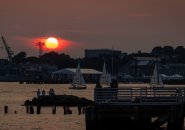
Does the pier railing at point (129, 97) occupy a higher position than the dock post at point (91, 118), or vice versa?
the pier railing at point (129, 97)

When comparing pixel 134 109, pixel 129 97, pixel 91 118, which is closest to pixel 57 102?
pixel 129 97

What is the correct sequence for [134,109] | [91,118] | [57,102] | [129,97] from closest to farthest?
[134,109] < [91,118] < [129,97] < [57,102]

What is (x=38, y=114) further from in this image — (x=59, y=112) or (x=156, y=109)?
(x=156, y=109)

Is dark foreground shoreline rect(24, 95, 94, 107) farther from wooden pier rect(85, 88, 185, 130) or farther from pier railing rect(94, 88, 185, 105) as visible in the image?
wooden pier rect(85, 88, 185, 130)

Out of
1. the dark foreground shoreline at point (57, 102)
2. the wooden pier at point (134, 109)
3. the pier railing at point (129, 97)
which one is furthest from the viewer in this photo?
the dark foreground shoreline at point (57, 102)

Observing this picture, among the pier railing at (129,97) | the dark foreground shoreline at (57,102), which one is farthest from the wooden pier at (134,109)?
the dark foreground shoreline at (57,102)

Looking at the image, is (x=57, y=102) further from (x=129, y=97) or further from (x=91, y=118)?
(x=91, y=118)

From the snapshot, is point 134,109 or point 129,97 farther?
point 129,97

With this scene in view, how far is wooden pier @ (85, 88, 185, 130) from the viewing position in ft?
161

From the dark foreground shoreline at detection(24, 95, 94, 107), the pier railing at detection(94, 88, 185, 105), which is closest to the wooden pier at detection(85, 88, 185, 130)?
the pier railing at detection(94, 88, 185, 105)

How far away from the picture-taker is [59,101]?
10112 cm

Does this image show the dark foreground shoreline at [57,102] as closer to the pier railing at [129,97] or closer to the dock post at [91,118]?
the pier railing at [129,97]

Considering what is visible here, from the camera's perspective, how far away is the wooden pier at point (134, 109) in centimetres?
4909

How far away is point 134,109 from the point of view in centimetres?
4897
